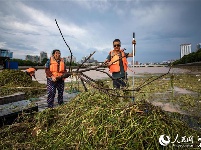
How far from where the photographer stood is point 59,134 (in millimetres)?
2758

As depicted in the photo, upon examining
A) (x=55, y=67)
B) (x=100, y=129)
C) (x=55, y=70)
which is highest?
(x=55, y=67)

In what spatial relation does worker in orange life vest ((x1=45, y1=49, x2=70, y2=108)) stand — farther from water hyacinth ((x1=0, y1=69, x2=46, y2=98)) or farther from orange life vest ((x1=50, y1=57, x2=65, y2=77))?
water hyacinth ((x1=0, y1=69, x2=46, y2=98))

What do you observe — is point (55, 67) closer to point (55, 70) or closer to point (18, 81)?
point (55, 70)

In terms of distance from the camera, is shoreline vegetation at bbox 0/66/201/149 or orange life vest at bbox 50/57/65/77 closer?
shoreline vegetation at bbox 0/66/201/149

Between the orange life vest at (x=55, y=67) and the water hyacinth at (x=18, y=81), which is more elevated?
the orange life vest at (x=55, y=67)

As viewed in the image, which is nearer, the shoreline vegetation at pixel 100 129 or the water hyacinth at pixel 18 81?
the shoreline vegetation at pixel 100 129

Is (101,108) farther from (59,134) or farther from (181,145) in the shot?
(181,145)

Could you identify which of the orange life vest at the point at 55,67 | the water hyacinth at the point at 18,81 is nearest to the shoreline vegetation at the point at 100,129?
the orange life vest at the point at 55,67

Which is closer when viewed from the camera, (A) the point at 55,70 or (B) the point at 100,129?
(B) the point at 100,129

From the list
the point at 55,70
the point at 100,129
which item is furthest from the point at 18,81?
the point at 100,129

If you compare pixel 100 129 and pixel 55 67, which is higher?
pixel 55 67

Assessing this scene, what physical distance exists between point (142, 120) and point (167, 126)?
33 centimetres

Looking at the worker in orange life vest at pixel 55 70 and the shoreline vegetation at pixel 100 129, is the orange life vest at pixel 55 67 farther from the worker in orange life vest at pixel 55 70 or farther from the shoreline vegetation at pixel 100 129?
the shoreline vegetation at pixel 100 129

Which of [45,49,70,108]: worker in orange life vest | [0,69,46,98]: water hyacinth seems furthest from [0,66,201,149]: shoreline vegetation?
[0,69,46,98]: water hyacinth
